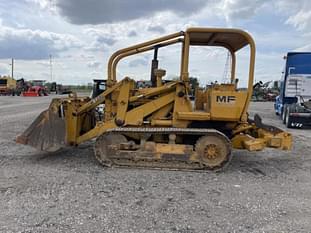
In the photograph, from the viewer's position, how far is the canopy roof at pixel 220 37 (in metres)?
6.24

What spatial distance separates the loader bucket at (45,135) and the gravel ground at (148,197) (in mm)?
384

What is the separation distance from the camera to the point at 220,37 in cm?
673

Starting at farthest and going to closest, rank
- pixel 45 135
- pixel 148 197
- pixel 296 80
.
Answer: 1. pixel 296 80
2. pixel 45 135
3. pixel 148 197

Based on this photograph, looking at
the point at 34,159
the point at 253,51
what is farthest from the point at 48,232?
the point at 253,51

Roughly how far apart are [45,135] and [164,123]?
232 cm

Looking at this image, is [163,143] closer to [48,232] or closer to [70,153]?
[70,153]

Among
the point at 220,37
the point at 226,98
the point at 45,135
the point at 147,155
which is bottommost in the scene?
the point at 147,155

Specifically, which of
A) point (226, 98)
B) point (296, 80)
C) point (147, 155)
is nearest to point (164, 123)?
point (147, 155)

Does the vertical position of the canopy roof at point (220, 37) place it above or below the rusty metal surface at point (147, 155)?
above

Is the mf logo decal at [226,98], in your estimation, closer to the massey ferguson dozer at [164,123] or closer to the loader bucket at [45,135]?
the massey ferguson dozer at [164,123]

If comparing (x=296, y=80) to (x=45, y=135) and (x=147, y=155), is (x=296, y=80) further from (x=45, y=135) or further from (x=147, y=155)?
(x=45, y=135)

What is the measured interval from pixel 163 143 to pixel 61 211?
2.65 metres

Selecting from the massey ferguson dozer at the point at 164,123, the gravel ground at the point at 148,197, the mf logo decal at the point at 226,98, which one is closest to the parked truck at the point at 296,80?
the massey ferguson dozer at the point at 164,123

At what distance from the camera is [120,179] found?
18.1ft
